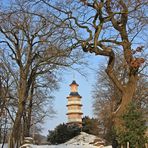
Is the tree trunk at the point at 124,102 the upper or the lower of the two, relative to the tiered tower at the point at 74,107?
lower

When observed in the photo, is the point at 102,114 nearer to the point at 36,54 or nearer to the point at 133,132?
the point at 36,54

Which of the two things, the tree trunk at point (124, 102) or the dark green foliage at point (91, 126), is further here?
the dark green foliage at point (91, 126)

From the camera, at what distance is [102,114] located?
5003 centimetres

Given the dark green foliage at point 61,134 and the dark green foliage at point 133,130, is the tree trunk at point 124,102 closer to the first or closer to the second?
the dark green foliage at point 133,130

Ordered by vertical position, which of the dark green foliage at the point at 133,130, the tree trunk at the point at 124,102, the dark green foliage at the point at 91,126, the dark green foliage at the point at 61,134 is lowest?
the dark green foliage at the point at 133,130

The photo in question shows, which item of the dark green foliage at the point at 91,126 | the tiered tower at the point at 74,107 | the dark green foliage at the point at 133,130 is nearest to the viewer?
the dark green foliage at the point at 133,130

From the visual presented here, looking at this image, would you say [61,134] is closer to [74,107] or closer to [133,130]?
[74,107]

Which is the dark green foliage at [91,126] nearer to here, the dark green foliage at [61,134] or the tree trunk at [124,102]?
the dark green foliage at [61,134]

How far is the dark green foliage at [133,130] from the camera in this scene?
693 inches

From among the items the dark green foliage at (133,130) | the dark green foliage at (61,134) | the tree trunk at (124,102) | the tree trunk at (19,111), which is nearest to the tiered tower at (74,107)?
the dark green foliage at (61,134)

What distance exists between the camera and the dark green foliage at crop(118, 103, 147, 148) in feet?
57.8

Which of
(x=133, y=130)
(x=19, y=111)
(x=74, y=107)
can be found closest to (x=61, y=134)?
(x=19, y=111)

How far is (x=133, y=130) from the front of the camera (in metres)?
17.8

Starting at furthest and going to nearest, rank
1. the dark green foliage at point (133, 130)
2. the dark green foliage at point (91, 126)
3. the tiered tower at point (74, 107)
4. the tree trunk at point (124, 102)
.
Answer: the tiered tower at point (74, 107) → the dark green foliage at point (91, 126) → the tree trunk at point (124, 102) → the dark green foliage at point (133, 130)
